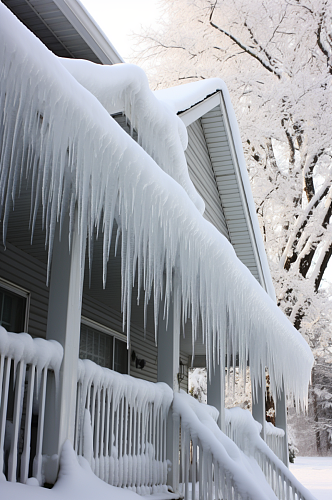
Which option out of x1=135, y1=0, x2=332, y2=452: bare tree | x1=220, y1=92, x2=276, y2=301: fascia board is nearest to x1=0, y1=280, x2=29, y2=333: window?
x1=220, y1=92, x2=276, y2=301: fascia board

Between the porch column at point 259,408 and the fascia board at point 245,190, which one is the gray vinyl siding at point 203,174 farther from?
the porch column at point 259,408

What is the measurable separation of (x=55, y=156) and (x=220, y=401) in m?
4.74

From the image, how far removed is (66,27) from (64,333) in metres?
4.27

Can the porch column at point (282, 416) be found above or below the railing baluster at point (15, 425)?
above

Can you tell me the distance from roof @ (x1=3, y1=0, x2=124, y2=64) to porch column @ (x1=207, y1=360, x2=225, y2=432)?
435 centimetres

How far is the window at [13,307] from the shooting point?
611cm

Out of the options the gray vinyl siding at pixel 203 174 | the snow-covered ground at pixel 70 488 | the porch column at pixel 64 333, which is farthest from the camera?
the gray vinyl siding at pixel 203 174

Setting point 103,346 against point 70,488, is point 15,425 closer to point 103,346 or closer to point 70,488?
point 70,488

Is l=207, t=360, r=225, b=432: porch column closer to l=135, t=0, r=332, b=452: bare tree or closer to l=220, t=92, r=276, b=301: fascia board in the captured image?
l=220, t=92, r=276, b=301: fascia board

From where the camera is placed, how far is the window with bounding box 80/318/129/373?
788 cm

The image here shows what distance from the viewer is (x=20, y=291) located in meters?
6.36

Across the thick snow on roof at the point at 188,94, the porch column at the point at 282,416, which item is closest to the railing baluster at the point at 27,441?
the thick snow on roof at the point at 188,94

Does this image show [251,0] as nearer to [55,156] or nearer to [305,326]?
[305,326]

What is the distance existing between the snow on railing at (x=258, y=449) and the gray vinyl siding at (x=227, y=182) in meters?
3.30
